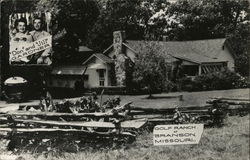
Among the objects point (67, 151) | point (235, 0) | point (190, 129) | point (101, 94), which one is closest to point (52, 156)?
point (67, 151)

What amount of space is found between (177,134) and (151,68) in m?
2.36

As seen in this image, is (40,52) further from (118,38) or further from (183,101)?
(183,101)

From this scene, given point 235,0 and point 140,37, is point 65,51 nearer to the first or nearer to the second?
point 140,37

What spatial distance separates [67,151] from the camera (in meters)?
9.12

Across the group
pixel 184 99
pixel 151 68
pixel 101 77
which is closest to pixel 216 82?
pixel 184 99

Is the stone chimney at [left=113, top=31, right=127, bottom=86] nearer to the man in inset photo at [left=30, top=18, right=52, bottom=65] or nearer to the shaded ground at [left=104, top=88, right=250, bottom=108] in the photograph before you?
the shaded ground at [left=104, top=88, right=250, bottom=108]

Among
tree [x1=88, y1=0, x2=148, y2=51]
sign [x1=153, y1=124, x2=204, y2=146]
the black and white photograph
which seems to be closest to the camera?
sign [x1=153, y1=124, x2=204, y2=146]

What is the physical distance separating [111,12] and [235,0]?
293 centimetres

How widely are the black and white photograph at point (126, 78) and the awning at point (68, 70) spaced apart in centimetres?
3

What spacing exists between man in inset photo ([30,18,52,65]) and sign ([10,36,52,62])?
10cm

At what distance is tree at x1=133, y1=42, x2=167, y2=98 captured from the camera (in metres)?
9.98

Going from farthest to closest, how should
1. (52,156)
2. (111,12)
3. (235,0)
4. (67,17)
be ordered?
(67,17) < (111,12) < (52,156) < (235,0)

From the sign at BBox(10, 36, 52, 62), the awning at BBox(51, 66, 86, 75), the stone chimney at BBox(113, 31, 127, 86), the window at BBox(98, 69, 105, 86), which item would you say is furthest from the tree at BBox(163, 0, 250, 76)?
the sign at BBox(10, 36, 52, 62)

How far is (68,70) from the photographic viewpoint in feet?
34.9
